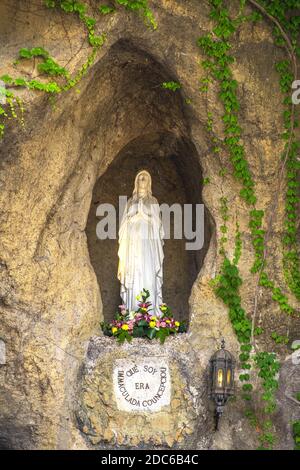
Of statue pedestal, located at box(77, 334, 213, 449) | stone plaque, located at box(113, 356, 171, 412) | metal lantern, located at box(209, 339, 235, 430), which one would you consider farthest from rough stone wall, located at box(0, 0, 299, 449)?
stone plaque, located at box(113, 356, 171, 412)

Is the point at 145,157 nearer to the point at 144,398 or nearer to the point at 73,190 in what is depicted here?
the point at 73,190

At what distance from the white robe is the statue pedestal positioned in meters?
0.82

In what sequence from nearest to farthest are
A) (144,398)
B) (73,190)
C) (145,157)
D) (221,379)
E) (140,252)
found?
(221,379), (144,398), (73,190), (140,252), (145,157)

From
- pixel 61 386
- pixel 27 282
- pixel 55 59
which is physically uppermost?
pixel 55 59

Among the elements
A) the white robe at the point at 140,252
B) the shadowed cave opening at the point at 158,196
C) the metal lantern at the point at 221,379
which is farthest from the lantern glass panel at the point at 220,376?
the shadowed cave opening at the point at 158,196

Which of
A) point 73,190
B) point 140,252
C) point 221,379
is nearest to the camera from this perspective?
point 221,379

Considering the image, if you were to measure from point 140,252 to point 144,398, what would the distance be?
73.5 inches

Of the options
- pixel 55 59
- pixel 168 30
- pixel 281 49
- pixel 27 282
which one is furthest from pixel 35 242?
pixel 281 49

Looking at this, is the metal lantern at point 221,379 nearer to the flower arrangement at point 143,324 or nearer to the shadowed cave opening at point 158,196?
the flower arrangement at point 143,324

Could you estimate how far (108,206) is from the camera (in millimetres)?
11703

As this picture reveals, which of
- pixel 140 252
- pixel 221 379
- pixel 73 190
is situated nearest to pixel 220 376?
pixel 221 379

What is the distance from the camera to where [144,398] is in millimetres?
9969

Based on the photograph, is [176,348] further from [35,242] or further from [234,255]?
[35,242]

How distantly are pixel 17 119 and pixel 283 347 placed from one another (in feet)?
12.6
